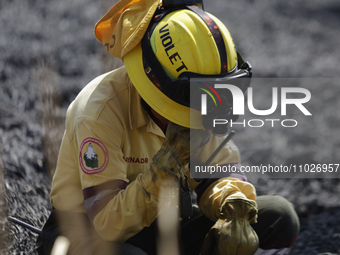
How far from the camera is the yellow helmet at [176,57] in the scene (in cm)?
171

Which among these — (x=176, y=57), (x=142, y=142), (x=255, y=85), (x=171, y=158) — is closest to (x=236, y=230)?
(x=171, y=158)

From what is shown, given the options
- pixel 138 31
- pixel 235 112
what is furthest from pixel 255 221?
pixel 138 31

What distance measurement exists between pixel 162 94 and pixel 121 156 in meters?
0.33

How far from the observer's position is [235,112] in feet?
5.92

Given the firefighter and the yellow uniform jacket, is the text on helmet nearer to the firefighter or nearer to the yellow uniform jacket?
the firefighter

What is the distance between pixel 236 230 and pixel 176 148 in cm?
51

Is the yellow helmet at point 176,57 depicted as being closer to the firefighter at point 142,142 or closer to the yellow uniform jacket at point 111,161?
the firefighter at point 142,142

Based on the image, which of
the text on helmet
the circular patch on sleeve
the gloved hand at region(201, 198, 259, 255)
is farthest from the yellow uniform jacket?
the text on helmet

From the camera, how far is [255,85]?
465cm

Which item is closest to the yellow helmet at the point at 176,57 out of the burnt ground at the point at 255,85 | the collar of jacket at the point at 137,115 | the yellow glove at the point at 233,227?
the collar of jacket at the point at 137,115

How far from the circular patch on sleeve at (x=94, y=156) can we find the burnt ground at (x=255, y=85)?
0.24m

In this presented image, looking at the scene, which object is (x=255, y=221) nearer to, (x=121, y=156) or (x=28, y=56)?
(x=121, y=156)

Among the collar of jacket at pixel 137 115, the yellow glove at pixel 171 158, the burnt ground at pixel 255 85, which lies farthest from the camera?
the burnt ground at pixel 255 85

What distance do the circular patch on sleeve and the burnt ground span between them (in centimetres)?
24
